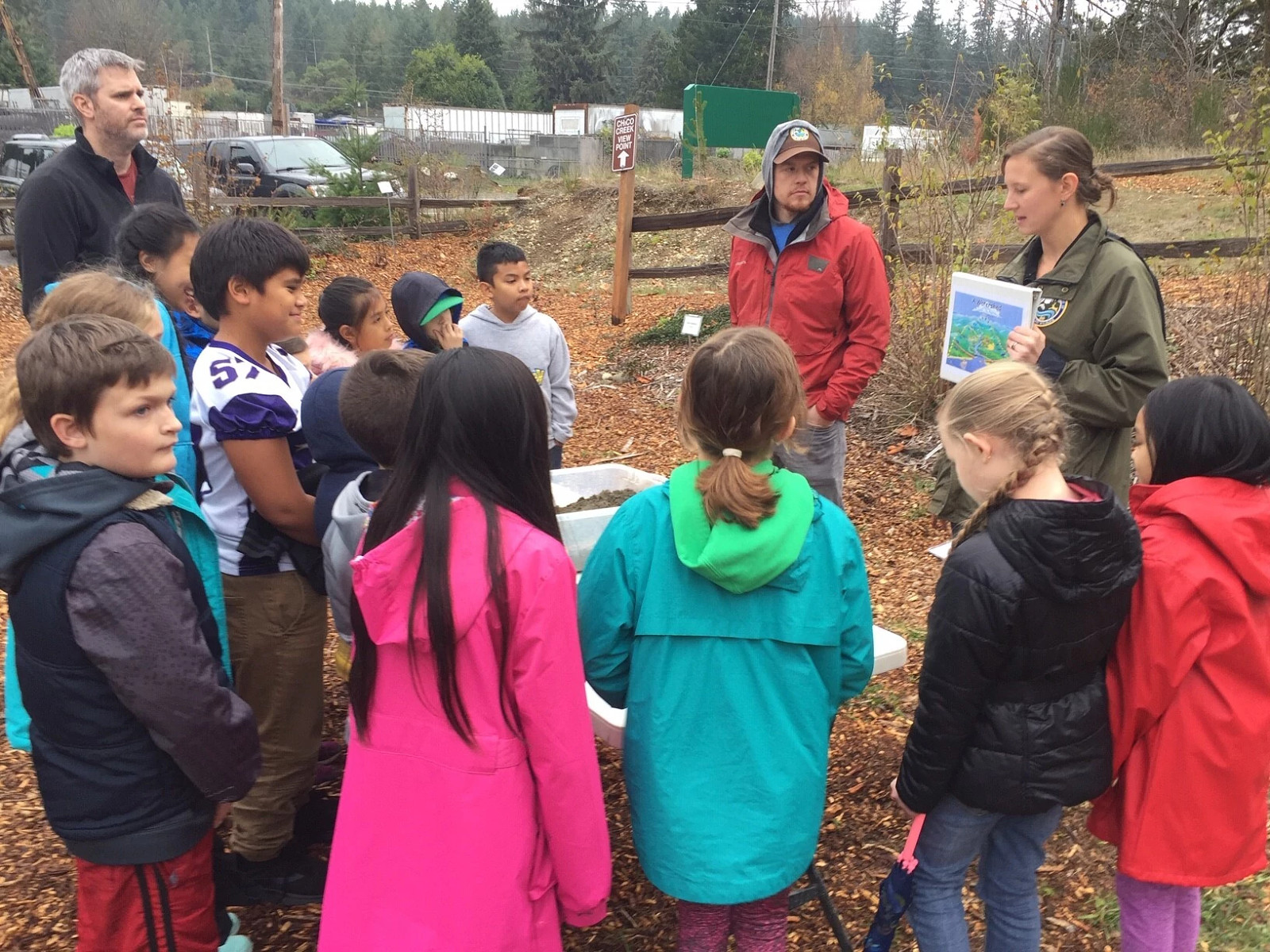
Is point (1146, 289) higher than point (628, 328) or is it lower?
higher

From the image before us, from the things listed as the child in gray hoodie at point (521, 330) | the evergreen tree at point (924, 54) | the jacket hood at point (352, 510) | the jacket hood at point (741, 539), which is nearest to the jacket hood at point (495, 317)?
the child in gray hoodie at point (521, 330)

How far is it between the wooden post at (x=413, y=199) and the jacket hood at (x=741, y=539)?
1504 cm

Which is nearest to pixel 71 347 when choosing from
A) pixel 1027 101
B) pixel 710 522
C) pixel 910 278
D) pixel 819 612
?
pixel 710 522

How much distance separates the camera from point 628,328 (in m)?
10.1

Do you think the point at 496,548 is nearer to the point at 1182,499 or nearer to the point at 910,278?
the point at 1182,499

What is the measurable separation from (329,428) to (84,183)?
1.96 meters

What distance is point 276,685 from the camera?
257cm

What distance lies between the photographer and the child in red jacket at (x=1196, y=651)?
1.85 m

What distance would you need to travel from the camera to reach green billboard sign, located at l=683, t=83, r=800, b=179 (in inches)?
752

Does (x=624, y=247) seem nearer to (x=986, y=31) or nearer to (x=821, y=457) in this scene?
(x=821, y=457)

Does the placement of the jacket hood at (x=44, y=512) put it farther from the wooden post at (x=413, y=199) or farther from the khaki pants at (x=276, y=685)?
the wooden post at (x=413, y=199)

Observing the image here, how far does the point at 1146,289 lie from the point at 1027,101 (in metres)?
5.70

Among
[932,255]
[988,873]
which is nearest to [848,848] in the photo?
[988,873]

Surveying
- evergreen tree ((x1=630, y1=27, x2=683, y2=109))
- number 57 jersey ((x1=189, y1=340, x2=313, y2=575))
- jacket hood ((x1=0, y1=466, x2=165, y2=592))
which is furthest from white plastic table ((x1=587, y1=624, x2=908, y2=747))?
evergreen tree ((x1=630, y1=27, x2=683, y2=109))
